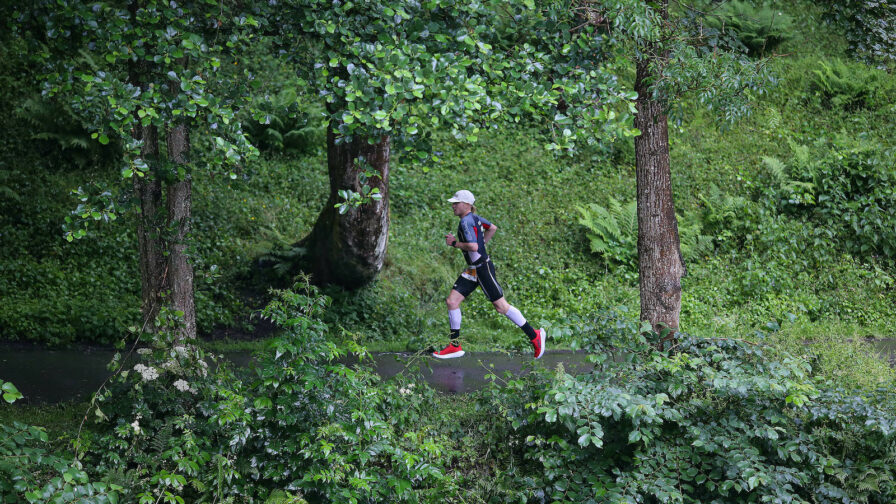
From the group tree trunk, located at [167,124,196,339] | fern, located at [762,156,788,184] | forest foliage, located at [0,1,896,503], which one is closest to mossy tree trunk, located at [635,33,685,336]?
forest foliage, located at [0,1,896,503]

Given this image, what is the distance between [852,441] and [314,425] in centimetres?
463

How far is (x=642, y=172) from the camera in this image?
7.74 meters

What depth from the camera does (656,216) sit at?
25.3 feet

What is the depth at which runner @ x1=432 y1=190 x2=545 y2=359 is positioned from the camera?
29.0 ft

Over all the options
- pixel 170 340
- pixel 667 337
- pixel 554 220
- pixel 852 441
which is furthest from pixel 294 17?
pixel 554 220

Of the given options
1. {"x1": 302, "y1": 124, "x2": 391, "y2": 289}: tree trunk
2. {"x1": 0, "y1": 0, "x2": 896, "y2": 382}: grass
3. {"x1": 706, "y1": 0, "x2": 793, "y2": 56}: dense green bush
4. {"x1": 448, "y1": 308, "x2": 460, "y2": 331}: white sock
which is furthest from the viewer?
{"x1": 706, "y1": 0, "x2": 793, "y2": 56}: dense green bush

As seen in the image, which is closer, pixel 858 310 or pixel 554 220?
→ pixel 858 310

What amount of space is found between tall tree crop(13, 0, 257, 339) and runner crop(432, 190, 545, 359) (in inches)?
117

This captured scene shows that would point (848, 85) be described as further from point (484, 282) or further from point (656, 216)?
point (484, 282)

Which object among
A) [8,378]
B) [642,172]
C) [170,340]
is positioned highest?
[642,172]

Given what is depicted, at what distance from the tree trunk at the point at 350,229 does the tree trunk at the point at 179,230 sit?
9.77ft

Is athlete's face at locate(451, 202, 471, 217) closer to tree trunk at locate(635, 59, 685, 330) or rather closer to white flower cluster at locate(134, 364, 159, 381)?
tree trunk at locate(635, 59, 685, 330)

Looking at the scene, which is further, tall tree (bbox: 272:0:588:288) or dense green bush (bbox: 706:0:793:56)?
dense green bush (bbox: 706:0:793:56)

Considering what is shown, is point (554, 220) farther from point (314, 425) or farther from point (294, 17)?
point (314, 425)
